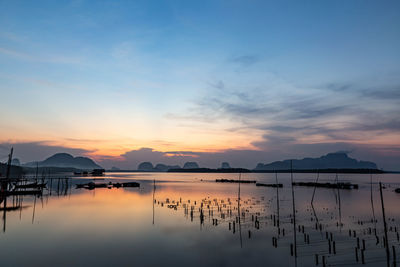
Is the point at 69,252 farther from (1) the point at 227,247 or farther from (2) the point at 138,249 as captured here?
(1) the point at 227,247

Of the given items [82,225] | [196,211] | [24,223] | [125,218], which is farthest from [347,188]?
[24,223]

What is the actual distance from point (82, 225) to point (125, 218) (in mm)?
6269

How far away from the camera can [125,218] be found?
37.2 meters

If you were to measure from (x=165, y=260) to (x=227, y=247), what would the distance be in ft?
18.2

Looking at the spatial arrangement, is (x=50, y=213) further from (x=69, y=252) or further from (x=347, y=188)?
(x=347, y=188)

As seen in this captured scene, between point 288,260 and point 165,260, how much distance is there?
8.87 metres

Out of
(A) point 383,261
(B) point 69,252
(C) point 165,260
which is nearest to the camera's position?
(A) point 383,261

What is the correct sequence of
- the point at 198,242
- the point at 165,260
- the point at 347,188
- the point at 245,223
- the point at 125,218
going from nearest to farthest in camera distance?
the point at 165,260
the point at 198,242
the point at 245,223
the point at 125,218
the point at 347,188

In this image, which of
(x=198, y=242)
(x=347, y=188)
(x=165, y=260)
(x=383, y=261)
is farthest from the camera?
(x=347, y=188)

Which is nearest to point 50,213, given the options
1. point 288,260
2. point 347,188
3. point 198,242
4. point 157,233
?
point 157,233

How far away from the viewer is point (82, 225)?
32.2 metres

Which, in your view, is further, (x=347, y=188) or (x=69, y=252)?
(x=347, y=188)

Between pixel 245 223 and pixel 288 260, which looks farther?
pixel 245 223

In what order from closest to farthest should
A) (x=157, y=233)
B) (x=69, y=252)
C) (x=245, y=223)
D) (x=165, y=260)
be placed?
(x=165, y=260)
(x=69, y=252)
(x=157, y=233)
(x=245, y=223)
